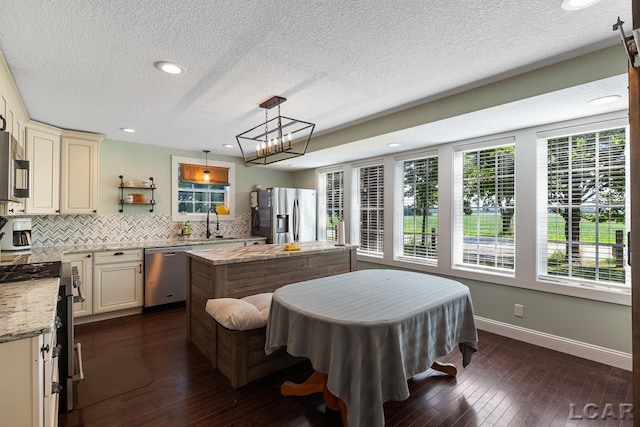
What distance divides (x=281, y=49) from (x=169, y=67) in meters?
0.89

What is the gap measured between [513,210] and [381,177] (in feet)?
6.58

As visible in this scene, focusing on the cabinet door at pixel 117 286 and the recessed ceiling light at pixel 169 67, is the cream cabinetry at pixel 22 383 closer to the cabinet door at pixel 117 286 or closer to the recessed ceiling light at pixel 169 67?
the recessed ceiling light at pixel 169 67

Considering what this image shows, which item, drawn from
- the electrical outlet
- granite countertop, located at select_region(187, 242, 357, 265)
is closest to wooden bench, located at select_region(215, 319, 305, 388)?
granite countertop, located at select_region(187, 242, 357, 265)

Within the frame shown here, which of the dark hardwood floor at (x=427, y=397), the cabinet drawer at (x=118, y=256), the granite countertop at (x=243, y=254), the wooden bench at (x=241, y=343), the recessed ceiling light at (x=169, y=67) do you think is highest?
the recessed ceiling light at (x=169, y=67)

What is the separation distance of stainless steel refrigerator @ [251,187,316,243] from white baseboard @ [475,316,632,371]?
3.22 m

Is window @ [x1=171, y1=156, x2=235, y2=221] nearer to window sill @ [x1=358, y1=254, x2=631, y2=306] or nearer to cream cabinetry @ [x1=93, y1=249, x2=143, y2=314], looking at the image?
cream cabinetry @ [x1=93, y1=249, x2=143, y2=314]

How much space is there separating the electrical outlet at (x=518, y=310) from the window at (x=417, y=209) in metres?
1.07

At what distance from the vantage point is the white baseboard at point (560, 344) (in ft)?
8.89

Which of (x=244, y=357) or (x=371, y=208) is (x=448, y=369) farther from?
(x=371, y=208)

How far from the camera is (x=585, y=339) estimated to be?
9.50 feet

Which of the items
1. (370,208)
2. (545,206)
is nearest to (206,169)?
(370,208)

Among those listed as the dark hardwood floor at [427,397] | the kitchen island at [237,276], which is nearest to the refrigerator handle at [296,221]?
the kitchen island at [237,276]

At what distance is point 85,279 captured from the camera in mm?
3703

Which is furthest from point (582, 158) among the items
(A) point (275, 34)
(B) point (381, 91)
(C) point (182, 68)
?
(C) point (182, 68)
